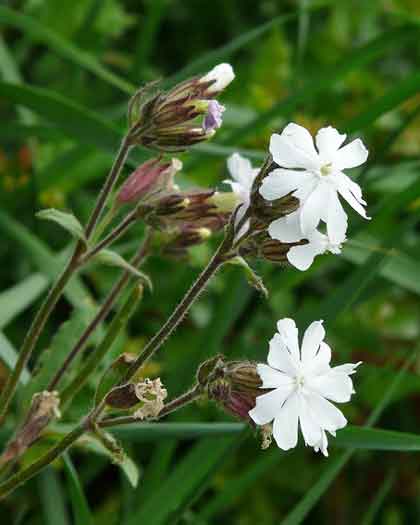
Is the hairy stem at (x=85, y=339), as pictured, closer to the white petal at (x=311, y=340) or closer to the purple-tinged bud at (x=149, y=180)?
the purple-tinged bud at (x=149, y=180)

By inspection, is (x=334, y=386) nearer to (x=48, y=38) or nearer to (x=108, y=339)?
(x=108, y=339)

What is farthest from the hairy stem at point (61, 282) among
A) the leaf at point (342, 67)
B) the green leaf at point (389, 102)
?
the leaf at point (342, 67)

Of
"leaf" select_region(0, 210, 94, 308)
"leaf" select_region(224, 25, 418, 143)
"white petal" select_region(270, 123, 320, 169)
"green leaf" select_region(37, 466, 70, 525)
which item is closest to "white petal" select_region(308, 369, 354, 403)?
"white petal" select_region(270, 123, 320, 169)

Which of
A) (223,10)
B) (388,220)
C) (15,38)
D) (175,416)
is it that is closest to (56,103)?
(175,416)

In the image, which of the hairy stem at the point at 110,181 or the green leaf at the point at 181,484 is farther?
the green leaf at the point at 181,484

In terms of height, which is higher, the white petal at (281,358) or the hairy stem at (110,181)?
the hairy stem at (110,181)

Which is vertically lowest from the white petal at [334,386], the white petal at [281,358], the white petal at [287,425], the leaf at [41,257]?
→ the white petal at [287,425]

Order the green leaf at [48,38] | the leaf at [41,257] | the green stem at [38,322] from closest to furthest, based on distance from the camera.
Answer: the green stem at [38,322], the leaf at [41,257], the green leaf at [48,38]
